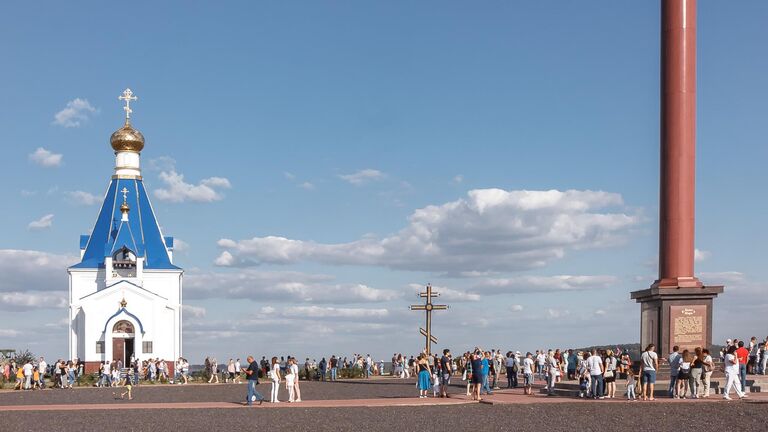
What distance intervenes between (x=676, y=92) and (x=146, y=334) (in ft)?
135

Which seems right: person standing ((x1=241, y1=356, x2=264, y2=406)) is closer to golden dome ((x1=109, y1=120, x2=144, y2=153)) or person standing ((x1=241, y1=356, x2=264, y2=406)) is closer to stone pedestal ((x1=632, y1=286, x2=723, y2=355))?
stone pedestal ((x1=632, y1=286, x2=723, y2=355))

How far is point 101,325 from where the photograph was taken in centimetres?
6606

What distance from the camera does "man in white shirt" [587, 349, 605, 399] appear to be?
30.3 metres

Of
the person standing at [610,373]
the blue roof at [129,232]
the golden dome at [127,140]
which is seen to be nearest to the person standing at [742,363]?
the person standing at [610,373]

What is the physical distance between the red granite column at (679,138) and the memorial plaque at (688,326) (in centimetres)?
115

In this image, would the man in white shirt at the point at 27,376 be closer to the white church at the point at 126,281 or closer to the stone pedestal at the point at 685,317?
the white church at the point at 126,281

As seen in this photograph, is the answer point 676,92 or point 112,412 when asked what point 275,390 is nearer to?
point 112,412

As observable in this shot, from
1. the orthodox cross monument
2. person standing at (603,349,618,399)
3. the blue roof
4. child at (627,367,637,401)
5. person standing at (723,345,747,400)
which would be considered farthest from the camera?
the blue roof

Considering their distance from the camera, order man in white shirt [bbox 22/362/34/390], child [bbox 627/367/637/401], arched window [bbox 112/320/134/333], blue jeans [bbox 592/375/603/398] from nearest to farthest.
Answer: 1. child [bbox 627/367/637/401]
2. blue jeans [bbox 592/375/603/398]
3. man in white shirt [bbox 22/362/34/390]
4. arched window [bbox 112/320/134/333]

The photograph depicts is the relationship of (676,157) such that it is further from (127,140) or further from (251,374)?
(127,140)

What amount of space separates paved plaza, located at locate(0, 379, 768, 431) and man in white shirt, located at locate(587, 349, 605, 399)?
0.61 metres

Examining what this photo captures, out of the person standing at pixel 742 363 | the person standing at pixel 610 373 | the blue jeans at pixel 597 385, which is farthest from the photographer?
the blue jeans at pixel 597 385

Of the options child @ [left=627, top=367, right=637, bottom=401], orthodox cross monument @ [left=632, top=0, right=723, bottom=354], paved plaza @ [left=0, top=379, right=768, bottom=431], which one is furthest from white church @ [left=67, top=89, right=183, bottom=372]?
child @ [left=627, top=367, right=637, bottom=401]

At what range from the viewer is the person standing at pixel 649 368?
28.7 m
